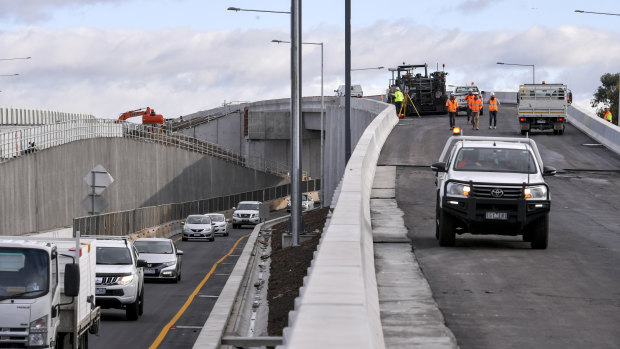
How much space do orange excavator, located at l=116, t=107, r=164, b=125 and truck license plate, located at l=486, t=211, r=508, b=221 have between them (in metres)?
81.8

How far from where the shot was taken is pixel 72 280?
1377cm

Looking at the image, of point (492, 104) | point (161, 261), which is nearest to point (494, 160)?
point (161, 261)

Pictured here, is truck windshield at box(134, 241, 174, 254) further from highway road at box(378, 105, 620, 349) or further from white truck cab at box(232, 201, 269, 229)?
white truck cab at box(232, 201, 269, 229)

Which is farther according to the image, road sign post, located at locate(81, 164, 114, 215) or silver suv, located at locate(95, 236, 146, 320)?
road sign post, located at locate(81, 164, 114, 215)

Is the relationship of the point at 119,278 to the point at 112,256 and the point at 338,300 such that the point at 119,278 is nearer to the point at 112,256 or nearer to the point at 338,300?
the point at 112,256

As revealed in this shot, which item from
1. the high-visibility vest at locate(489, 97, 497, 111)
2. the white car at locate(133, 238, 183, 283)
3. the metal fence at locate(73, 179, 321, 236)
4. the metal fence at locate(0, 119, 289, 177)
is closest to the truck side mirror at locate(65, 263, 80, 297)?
the metal fence at locate(73, 179, 321, 236)

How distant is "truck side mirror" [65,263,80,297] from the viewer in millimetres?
13695

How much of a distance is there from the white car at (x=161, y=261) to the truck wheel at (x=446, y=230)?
1520 cm

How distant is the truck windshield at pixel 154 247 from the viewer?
3394 centimetres

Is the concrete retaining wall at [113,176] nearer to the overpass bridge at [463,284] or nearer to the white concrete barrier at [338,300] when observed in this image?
the overpass bridge at [463,284]

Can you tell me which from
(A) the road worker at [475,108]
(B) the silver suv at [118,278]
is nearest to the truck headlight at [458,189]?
(B) the silver suv at [118,278]

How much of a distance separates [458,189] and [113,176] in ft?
181

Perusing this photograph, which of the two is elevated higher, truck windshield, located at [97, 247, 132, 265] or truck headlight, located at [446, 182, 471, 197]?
truck headlight, located at [446, 182, 471, 197]

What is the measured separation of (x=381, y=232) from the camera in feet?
68.9
